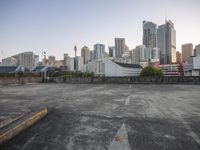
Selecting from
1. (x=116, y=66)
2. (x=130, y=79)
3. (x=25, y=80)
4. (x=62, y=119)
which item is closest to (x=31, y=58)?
(x=116, y=66)

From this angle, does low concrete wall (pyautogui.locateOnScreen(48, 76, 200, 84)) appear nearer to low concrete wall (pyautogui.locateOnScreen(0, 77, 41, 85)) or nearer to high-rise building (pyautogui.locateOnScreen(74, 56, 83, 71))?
low concrete wall (pyautogui.locateOnScreen(0, 77, 41, 85))

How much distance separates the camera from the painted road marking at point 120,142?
2.37m

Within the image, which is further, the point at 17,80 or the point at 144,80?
the point at 17,80

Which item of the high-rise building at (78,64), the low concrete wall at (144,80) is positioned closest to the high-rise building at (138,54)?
the high-rise building at (78,64)

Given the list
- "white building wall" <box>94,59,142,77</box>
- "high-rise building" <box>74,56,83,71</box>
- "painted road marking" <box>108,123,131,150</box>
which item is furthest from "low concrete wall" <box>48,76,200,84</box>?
"high-rise building" <box>74,56,83,71</box>

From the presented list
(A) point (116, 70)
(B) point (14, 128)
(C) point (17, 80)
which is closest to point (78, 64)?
(A) point (116, 70)

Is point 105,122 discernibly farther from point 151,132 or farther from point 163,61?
point 163,61

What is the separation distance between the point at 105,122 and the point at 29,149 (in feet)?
6.18

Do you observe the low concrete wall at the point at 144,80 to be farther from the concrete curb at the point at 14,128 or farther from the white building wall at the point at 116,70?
the white building wall at the point at 116,70

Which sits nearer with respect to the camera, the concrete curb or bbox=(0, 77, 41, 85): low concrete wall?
the concrete curb

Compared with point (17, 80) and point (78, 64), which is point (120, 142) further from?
point (78, 64)

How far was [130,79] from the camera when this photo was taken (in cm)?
1988

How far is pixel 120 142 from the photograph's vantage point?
254 cm

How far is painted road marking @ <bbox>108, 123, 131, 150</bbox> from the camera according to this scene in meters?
2.37
